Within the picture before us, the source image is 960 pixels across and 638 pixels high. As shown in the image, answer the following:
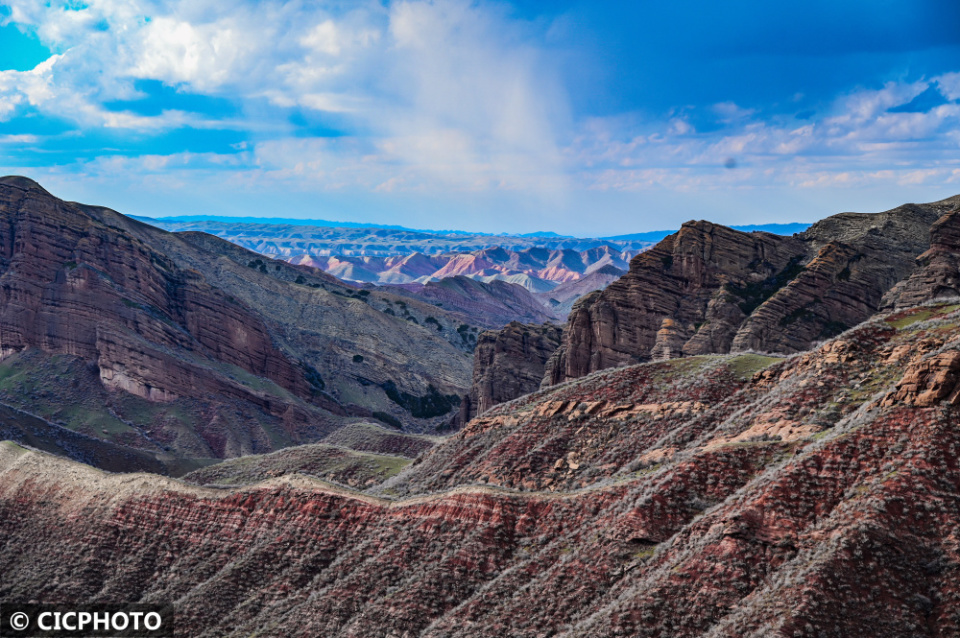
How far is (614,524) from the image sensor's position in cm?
3145

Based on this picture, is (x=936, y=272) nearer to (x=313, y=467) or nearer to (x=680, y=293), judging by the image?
(x=680, y=293)

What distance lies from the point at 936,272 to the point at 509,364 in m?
49.1

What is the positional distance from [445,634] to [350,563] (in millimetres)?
7838

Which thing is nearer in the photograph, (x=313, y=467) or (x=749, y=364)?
(x=749, y=364)

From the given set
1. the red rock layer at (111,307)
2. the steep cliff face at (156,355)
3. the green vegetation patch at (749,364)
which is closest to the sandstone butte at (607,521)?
the green vegetation patch at (749,364)

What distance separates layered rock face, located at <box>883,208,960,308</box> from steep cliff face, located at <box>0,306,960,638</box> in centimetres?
2403

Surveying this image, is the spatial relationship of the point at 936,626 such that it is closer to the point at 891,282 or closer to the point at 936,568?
the point at 936,568

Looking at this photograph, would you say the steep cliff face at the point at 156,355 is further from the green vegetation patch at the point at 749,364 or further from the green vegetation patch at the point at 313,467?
the green vegetation patch at the point at 749,364

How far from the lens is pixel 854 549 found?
24547 millimetres

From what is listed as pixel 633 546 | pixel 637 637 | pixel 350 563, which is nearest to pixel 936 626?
pixel 637 637

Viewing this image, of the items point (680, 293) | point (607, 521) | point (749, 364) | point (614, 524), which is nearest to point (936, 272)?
point (680, 293)

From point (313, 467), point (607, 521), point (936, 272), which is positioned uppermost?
point (936, 272)

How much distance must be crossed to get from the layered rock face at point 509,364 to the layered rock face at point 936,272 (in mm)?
42309

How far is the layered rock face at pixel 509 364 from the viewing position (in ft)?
337
